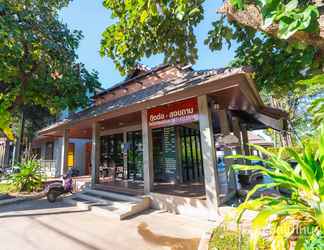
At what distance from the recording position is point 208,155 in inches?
209

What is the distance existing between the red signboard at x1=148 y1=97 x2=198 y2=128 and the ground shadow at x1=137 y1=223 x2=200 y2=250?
3.14 meters

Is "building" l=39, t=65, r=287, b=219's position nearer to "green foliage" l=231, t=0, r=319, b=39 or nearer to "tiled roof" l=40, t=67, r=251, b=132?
"tiled roof" l=40, t=67, r=251, b=132

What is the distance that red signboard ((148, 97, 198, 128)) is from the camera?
5857 millimetres

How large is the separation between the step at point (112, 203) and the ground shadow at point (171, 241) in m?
1.41

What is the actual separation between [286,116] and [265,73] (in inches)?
119

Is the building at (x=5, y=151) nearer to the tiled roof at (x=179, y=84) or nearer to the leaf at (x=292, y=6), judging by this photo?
the tiled roof at (x=179, y=84)

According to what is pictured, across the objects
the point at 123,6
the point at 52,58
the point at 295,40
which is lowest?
the point at 295,40

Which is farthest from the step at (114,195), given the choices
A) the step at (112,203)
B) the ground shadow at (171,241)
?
the ground shadow at (171,241)

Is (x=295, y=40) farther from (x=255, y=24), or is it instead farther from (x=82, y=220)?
(x=82, y=220)

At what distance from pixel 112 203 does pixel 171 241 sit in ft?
10.5

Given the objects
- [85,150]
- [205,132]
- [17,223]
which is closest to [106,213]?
[17,223]

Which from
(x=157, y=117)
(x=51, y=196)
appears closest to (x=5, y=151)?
(x=51, y=196)

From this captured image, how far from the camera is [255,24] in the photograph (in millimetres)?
2859

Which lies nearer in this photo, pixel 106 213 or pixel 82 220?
pixel 82 220
